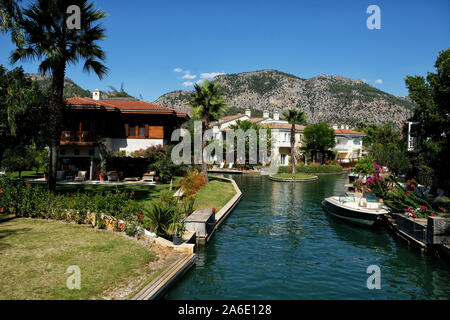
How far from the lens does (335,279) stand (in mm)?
12594

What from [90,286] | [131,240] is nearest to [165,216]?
[131,240]

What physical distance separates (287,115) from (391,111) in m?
148

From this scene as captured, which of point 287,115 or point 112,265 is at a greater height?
point 287,115

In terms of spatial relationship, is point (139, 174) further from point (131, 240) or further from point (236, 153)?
point (236, 153)

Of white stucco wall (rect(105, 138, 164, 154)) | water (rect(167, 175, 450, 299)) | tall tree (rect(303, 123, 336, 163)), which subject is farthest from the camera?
tall tree (rect(303, 123, 336, 163))

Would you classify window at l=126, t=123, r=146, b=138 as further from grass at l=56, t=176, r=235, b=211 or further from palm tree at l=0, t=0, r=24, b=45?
palm tree at l=0, t=0, r=24, b=45

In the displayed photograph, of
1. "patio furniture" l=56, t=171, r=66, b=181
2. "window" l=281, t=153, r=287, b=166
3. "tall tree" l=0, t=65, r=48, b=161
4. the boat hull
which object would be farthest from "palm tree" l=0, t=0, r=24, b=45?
"window" l=281, t=153, r=287, b=166

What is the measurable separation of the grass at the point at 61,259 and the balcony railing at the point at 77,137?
17.0m

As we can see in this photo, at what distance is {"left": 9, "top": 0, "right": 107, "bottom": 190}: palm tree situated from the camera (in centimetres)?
1805

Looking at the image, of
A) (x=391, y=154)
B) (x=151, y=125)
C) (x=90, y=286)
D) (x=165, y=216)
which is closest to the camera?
(x=90, y=286)

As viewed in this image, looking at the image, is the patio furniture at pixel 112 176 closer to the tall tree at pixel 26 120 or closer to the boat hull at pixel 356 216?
the tall tree at pixel 26 120

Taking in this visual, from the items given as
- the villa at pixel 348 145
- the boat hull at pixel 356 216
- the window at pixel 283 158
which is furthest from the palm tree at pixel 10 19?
the villa at pixel 348 145

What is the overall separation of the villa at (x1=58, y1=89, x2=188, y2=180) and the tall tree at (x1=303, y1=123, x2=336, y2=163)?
Result: 42.3 meters

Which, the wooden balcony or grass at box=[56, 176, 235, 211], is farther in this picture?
the wooden balcony
